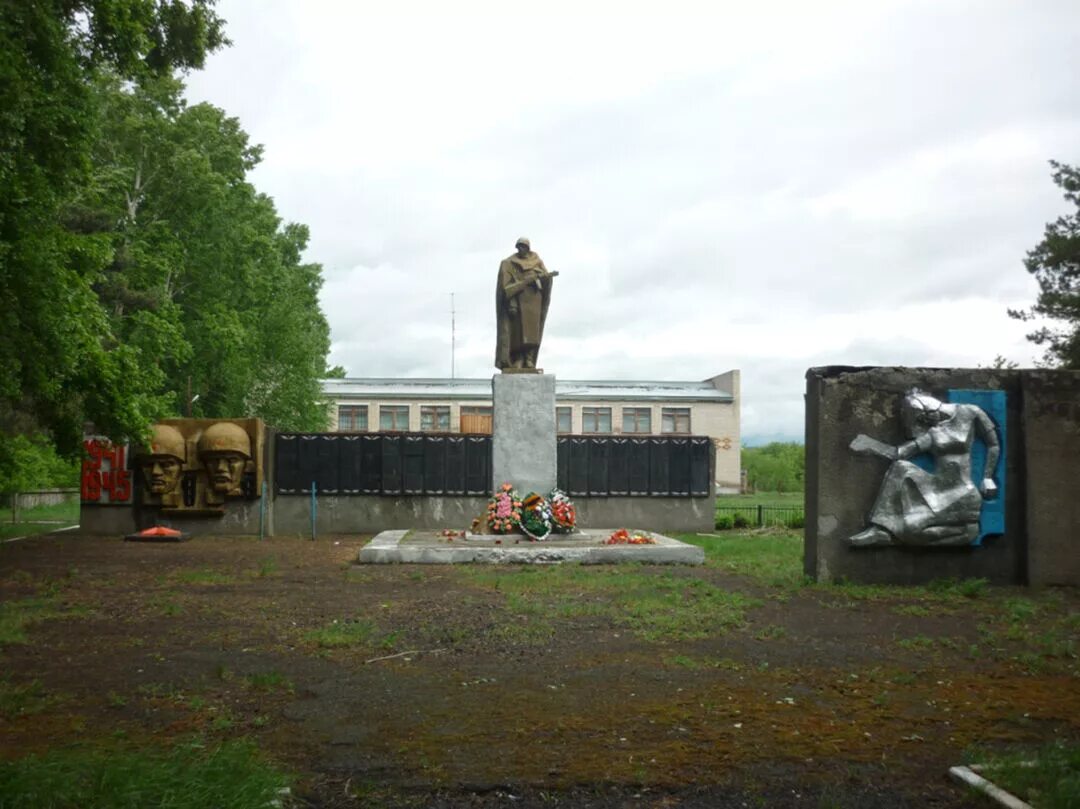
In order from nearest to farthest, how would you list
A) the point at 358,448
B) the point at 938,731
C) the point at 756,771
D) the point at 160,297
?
the point at 756,771, the point at 938,731, the point at 358,448, the point at 160,297

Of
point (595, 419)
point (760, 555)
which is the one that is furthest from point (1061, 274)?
point (595, 419)

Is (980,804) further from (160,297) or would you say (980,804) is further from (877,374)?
(160,297)

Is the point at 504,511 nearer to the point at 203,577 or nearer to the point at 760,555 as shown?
the point at 760,555

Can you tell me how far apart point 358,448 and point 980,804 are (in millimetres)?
15202

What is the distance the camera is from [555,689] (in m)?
5.27

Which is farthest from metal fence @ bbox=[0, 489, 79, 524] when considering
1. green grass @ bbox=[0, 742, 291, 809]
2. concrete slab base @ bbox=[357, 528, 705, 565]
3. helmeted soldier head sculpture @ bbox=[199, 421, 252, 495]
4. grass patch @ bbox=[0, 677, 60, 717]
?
green grass @ bbox=[0, 742, 291, 809]

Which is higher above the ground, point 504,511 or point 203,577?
point 504,511

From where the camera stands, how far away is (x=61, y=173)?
37.1 ft

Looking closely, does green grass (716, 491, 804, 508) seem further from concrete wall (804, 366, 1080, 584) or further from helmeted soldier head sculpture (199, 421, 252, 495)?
concrete wall (804, 366, 1080, 584)

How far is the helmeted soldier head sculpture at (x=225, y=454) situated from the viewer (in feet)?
53.8

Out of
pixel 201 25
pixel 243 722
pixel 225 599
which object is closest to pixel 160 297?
pixel 201 25

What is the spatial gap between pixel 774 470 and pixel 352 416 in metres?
23.6

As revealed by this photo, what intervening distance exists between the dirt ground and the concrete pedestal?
14.1 ft

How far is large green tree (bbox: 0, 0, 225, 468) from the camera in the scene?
32.4 ft
